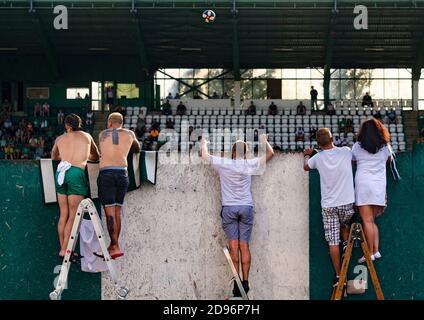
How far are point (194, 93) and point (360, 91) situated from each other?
7933 millimetres

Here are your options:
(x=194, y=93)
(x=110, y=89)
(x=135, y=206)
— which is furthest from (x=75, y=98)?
(x=135, y=206)

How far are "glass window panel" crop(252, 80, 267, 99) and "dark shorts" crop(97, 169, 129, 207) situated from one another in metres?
36.9

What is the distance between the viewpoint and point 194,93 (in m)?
46.1

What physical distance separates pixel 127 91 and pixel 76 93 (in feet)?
7.90

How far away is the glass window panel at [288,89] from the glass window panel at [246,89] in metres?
1.53

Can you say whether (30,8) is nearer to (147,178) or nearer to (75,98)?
(75,98)

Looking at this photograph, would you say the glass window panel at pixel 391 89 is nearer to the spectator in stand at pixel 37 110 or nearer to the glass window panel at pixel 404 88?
the glass window panel at pixel 404 88

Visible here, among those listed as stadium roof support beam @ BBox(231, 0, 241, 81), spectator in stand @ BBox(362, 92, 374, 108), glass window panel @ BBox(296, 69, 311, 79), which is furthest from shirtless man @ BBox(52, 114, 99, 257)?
glass window panel @ BBox(296, 69, 311, 79)

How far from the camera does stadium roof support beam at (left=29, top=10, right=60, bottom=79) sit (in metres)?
40.0

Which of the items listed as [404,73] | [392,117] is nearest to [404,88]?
[404,73]

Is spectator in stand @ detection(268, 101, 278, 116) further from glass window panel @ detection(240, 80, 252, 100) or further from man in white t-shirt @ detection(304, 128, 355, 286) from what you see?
man in white t-shirt @ detection(304, 128, 355, 286)

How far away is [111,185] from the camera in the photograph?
29.8ft

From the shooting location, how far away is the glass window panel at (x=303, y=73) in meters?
45.8
